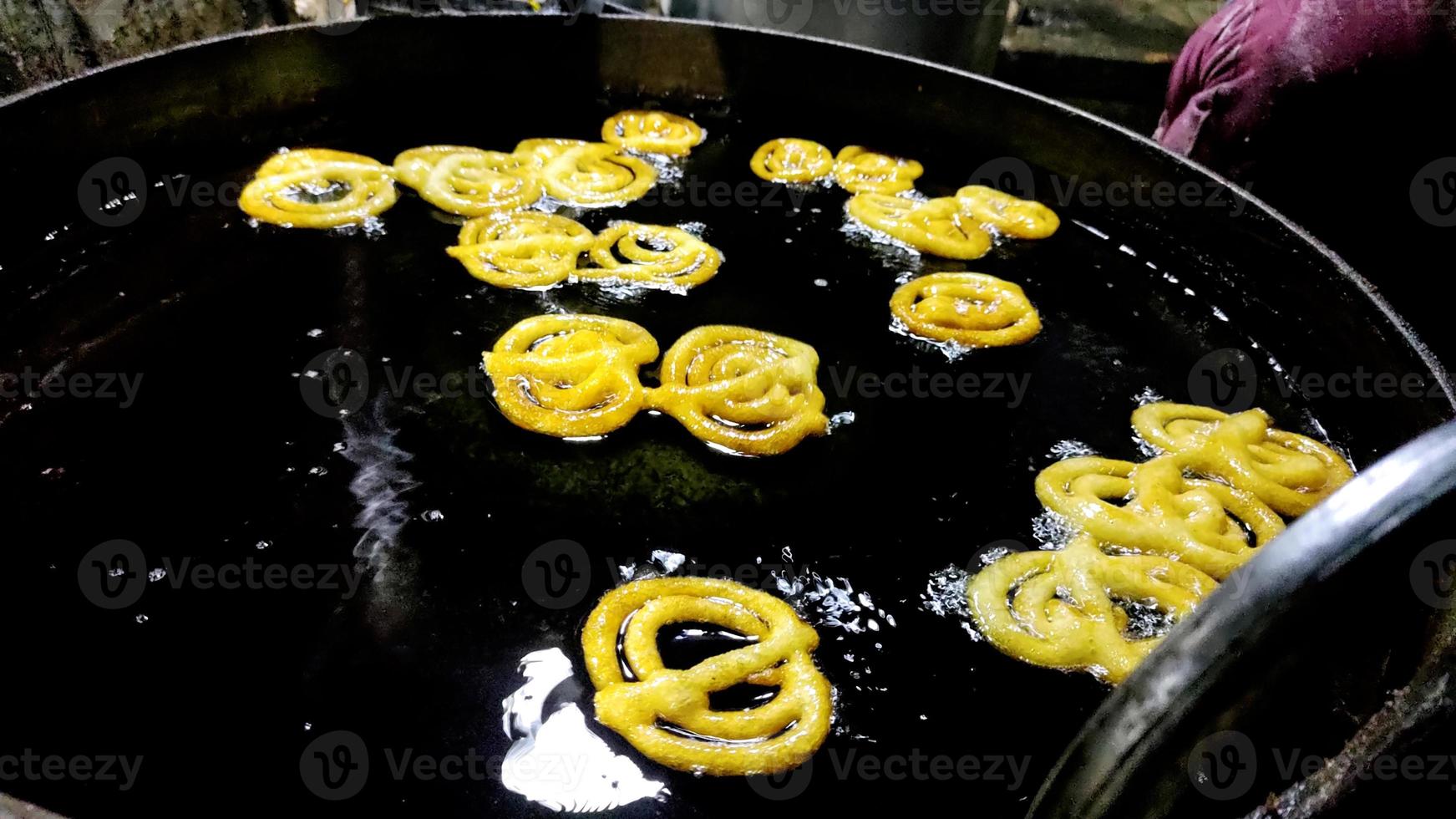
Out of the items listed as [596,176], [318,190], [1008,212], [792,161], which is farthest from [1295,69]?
[318,190]

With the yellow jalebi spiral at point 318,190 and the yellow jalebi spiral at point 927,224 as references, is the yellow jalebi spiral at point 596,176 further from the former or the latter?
the yellow jalebi spiral at point 927,224

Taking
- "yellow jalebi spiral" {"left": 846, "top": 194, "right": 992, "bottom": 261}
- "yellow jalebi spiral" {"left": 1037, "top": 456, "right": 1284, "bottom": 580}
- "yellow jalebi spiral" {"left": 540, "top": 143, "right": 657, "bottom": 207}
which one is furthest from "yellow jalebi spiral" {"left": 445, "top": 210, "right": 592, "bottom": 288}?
"yellow jalebi spiral" {"left": 1037, "top": 456, "right": 1284, "bottom": 580}

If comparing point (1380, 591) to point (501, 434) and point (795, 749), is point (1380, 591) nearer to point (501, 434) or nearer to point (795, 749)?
point (795, 749)

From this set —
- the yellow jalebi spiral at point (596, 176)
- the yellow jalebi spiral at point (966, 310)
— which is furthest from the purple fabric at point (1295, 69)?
the yellow jalebi spiral at point (596, 176)

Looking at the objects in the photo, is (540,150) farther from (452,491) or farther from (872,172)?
(452,491)

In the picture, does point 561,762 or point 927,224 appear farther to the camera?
point 927,224

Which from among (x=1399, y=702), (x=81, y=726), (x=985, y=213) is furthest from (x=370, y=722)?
(x=985, y=213)
